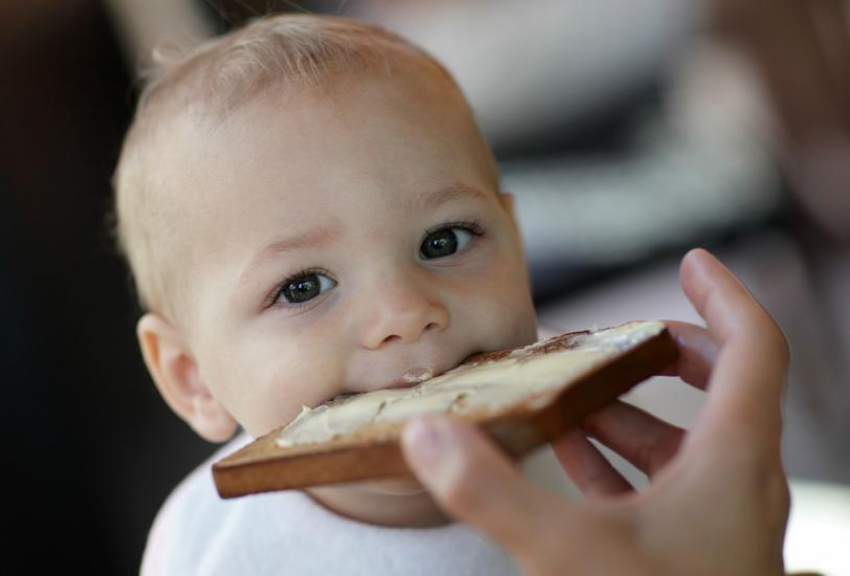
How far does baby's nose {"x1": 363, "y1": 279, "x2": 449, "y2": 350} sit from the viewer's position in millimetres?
929

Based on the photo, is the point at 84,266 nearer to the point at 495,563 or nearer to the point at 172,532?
the point at 172,532

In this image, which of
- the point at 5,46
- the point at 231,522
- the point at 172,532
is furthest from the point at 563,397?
the point at 5,46

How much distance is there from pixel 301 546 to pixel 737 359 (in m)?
0.64

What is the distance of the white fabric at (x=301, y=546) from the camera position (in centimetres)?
112

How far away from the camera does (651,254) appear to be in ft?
8.83

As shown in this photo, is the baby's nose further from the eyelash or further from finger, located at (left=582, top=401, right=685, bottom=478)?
finger, located at (left=582, top=401, right=685, bottom=478)

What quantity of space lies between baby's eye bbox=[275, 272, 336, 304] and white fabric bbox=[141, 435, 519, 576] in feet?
1.00

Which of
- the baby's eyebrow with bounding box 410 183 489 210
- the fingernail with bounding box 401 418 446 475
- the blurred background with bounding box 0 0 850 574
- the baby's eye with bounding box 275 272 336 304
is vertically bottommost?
the blurred background with bounding box 0 0 850 574

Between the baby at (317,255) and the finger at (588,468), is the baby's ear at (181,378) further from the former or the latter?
the finger at (588,468)

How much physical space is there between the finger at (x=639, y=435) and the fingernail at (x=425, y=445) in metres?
0.39

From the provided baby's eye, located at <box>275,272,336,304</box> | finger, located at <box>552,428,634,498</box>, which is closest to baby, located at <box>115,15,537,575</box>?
baby's eye, located at <box>275,272,336,304</box>

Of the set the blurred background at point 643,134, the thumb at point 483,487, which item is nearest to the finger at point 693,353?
the thumb at point 483,487

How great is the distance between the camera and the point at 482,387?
2.62 feet

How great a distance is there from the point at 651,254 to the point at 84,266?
152 cm
